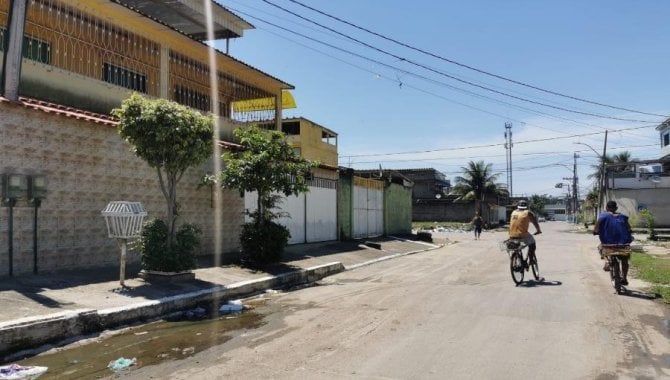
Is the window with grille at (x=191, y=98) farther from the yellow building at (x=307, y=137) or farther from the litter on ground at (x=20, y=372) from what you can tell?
the litter on ground at (x=20, y=372)

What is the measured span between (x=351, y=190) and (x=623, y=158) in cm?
5924

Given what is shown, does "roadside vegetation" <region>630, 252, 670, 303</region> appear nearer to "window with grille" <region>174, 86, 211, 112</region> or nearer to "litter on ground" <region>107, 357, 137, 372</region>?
"litter on ground" <region>107, 357, 137, 372</region>

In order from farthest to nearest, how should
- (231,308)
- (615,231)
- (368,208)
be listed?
(368,208) < (615,231) < (231,308)

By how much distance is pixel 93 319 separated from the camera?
7426 mm

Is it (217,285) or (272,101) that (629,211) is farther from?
(217,285)

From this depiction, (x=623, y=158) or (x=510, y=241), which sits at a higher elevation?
(x=623, y=158)

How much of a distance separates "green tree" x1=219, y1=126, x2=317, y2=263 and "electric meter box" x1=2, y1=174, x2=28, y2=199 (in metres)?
5.06

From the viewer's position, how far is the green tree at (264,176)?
13.3 metres

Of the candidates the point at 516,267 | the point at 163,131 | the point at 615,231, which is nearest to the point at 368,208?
the point at 516,267

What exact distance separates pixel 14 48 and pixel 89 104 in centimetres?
427

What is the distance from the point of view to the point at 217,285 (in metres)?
10.7

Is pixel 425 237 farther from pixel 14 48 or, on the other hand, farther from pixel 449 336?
Answer: pixel 449 336

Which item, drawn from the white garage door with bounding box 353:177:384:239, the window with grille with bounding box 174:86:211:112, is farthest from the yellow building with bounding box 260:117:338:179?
the window with grille with bounding box 174:86:211:112

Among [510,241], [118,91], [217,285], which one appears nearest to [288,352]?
[217,285]
